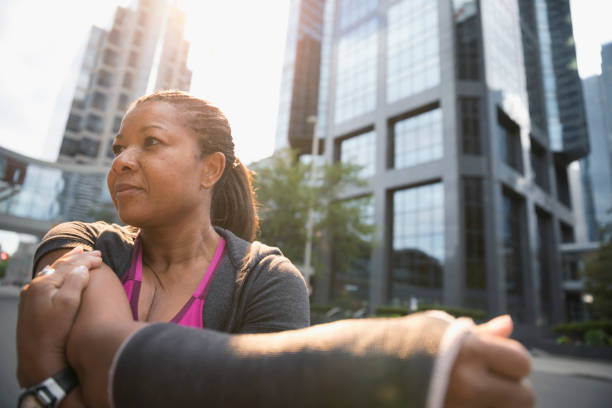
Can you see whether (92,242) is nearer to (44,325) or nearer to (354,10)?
(44,325)

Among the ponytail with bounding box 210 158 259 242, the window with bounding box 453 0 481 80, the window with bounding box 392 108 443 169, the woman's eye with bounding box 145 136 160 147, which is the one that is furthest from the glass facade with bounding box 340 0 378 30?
the woman's eye with bounding box 145 136 160 147

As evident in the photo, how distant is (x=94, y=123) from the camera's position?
6094cm

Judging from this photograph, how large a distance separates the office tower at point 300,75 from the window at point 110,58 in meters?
31.4

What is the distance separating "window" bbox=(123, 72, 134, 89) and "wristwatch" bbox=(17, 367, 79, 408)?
72504mm

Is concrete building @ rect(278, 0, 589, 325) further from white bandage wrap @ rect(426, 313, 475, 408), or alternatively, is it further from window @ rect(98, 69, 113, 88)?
window @ rect(98, 69, 113, 88)

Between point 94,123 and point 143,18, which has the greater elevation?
point 143,18

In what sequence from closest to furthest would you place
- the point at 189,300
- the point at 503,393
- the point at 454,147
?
the point at 503,393
the point at 189,300
the point at 454,147

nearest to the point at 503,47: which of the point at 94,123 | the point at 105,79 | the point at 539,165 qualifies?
the point at 539,165

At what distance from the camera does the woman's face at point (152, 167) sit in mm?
1463

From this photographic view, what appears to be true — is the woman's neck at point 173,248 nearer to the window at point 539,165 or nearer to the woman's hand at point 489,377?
the woman's hand at point 489,377

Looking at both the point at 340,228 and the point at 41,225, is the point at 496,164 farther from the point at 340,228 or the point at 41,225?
the point at 41,225

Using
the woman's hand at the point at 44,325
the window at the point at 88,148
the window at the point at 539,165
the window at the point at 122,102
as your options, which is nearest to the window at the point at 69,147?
the window at the point at 88,148

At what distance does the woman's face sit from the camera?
1463mm

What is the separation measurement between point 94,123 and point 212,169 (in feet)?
228
